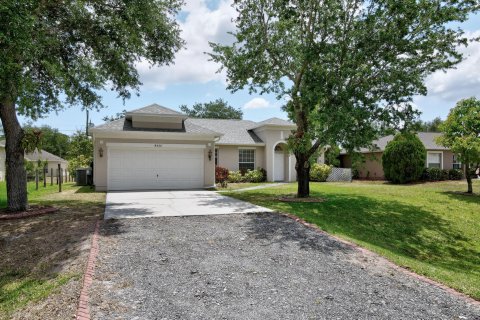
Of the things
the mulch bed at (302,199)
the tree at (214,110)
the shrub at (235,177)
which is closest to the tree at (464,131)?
the mulch bed at (302,199)

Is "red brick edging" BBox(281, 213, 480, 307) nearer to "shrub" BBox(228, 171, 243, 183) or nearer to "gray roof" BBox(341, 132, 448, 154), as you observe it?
"shrub" BBox(228, 171, 243, 183)

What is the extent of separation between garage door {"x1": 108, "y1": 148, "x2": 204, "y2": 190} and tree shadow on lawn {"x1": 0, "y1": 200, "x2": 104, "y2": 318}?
23.2 feet

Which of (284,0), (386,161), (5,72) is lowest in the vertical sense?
(386,161)

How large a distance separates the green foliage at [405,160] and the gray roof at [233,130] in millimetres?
8723

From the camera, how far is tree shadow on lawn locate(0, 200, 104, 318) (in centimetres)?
518

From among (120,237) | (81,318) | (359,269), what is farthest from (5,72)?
(359,269)

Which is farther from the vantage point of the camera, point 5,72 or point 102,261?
point 5,72

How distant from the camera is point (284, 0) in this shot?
1281cm

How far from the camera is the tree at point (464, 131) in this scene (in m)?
16.1

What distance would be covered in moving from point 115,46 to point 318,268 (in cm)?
1008

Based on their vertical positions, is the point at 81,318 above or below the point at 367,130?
below

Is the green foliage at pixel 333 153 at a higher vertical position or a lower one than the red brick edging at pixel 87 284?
higher

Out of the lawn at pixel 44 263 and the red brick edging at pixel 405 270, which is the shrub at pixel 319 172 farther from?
the lawn at pixel 44 263

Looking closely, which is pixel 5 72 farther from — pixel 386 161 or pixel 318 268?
pixel 386 161
